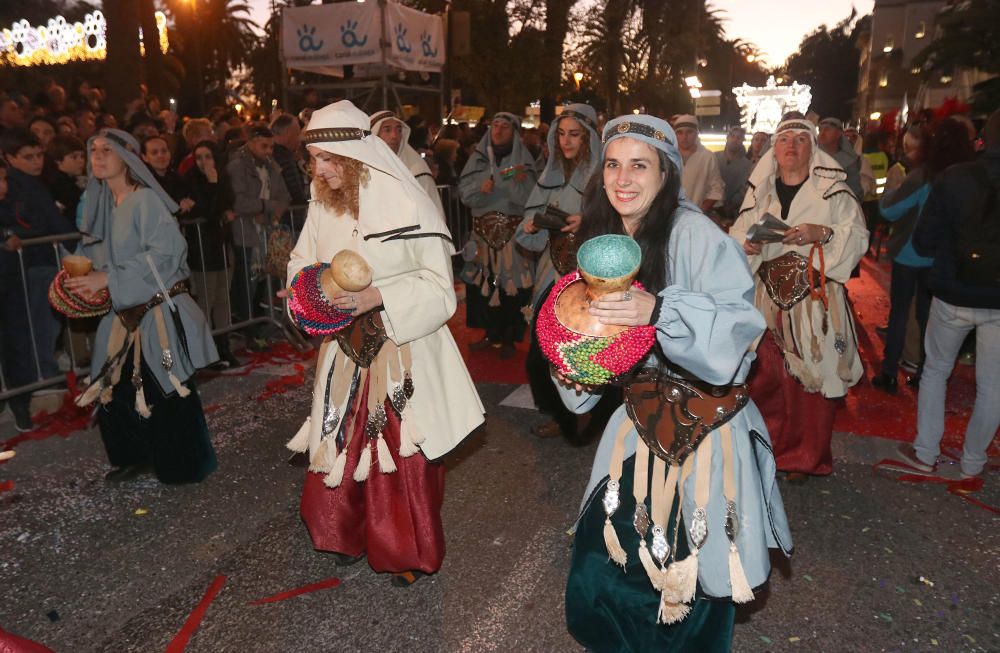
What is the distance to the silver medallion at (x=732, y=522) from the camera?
2.47 m

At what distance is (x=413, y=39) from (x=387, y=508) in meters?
9.90

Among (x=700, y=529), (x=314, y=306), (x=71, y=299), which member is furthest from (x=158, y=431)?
(x=700, y=529)

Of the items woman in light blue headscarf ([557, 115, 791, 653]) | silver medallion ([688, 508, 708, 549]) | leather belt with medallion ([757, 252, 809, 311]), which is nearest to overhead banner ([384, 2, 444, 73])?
leather belt with medallion ([757, 252, 809, 311])

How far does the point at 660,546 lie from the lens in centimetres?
250

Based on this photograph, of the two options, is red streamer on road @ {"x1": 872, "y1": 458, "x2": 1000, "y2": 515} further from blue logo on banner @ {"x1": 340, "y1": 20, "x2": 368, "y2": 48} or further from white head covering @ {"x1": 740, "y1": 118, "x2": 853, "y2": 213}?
blue logo on banner @ {"x1": 340, "y1": 20, "x2": 368, "y2": 48}

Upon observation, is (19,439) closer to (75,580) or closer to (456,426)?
(75,580)

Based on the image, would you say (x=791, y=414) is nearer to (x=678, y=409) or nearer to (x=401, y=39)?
(x=678, y=409)

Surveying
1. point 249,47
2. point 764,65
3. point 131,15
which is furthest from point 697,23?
point 764,65

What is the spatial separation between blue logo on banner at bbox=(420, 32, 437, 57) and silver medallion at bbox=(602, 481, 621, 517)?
10846mm

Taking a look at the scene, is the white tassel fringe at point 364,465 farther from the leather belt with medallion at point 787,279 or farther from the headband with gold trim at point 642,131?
the leather belt with medallion at point 787,279

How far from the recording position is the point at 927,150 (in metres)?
5.45

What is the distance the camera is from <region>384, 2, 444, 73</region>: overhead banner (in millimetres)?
11211

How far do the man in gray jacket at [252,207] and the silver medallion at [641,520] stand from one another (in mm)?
5826

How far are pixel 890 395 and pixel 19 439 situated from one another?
670cm
